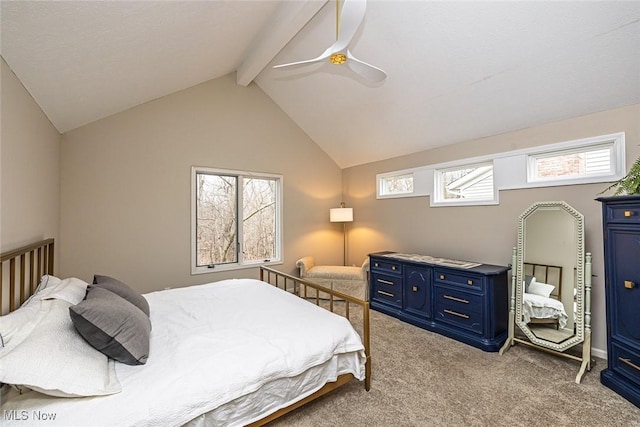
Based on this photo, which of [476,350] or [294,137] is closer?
[476,350]

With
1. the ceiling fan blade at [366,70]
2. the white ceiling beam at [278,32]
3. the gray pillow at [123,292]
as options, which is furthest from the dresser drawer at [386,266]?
the white ceiling beam at [278,32]

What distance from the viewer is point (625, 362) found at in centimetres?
211

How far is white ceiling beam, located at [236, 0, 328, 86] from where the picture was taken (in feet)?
8.87

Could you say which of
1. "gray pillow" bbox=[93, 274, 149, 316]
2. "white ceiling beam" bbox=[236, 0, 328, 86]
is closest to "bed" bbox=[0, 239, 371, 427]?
"gray pillow" bbox=[93, 274, 149, 316]

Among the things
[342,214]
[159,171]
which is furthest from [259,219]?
[159,171]

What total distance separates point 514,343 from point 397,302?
1.31 m

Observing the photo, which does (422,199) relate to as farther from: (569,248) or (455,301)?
(569,248)

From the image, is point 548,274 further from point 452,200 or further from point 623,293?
point 452,200

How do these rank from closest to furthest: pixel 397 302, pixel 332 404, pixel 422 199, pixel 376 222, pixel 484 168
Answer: pixel 332 404
pixel 484 168
pixel 397 302
pixel 422 199
pixel 376 222

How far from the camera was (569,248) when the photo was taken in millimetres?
2605

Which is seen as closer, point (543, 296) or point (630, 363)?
point (630, 363)

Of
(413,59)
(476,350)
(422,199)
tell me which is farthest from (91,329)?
(422,199)

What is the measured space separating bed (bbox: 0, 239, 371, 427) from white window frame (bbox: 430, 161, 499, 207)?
2.32 m

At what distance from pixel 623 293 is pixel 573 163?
133 centimetres
